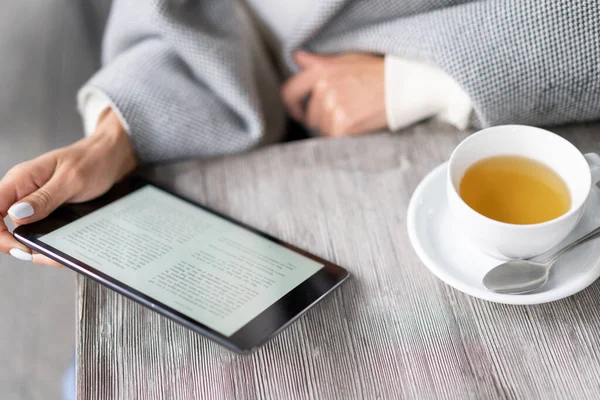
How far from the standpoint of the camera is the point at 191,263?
462mm

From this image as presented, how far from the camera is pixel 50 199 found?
0.48 meters

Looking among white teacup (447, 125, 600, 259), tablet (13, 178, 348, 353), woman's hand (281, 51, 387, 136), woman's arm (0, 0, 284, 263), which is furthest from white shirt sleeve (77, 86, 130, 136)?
white teacup (447, 125, 600, 259)

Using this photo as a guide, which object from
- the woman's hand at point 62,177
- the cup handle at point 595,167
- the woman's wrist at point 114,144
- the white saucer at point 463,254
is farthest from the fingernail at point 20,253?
the cup handle at point 595,167

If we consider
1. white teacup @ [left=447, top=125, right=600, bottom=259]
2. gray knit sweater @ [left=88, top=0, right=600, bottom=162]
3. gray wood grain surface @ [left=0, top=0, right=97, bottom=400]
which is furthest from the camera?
gray wood grain surface @ [left=0, top=0, right=97, bottom=400]

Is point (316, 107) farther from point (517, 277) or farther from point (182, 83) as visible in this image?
point (517, 277)

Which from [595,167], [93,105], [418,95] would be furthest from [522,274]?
[93,105]

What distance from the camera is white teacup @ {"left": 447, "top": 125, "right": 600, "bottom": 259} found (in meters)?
0.39

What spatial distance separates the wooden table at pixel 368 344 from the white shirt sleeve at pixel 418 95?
0.38 ft

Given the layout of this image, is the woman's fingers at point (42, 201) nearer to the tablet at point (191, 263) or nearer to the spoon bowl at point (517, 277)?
the tablet at point (191, 263)

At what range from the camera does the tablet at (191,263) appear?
0.41 metres

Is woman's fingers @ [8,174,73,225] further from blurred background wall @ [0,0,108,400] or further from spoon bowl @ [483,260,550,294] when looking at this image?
spoon bowl @ [483,260,550,294]

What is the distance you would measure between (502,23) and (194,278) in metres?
0.35

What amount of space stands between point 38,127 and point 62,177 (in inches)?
8.8

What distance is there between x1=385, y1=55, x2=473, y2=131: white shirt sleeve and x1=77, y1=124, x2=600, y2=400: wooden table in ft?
0.38
